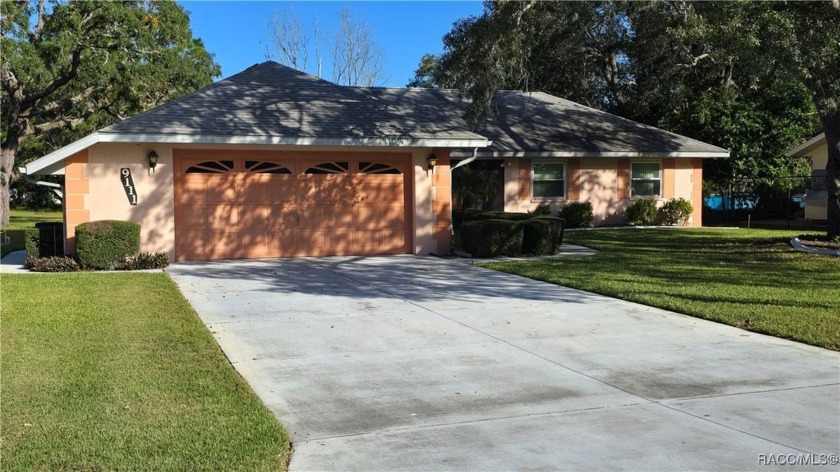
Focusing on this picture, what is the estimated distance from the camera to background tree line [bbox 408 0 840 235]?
13.9m

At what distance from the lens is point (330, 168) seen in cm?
1795

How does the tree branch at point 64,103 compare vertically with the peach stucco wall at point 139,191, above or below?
above

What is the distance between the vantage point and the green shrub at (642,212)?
26594 mm

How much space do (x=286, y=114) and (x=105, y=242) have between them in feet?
15.7

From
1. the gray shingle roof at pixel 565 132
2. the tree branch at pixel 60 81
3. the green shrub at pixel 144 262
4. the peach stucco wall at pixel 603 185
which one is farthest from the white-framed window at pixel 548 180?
the tree branch at pixel 60 81

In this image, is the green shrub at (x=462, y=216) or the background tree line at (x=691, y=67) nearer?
the background tree line at (x=691, y=67)

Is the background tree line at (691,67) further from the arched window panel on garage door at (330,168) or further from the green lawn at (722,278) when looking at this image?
the arched window panel on garage door at (330,168)

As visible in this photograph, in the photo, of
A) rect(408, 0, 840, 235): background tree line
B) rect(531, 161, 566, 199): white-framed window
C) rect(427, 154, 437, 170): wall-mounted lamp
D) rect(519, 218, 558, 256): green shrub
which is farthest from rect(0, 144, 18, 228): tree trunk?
rect(519, 218, 558, 256): green shrub

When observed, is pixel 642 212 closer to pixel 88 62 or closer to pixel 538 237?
pixel 538 237

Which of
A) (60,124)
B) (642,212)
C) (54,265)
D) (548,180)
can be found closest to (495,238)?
(54,265)

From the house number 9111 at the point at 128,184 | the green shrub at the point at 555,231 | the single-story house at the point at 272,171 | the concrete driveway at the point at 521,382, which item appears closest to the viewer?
the concrete driveway at the point at 521,382

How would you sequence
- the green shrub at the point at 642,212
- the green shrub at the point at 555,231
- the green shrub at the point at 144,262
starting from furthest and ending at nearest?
the green shrub at the point at 642,212 < the green shrub at the point at 555,231 < the green shrub at the point at 144,262

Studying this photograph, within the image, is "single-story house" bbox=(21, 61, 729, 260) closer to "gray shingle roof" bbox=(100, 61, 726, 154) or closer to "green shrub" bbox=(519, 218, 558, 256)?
"gray shingle roof" bbox=(100, 61, 726, 154)

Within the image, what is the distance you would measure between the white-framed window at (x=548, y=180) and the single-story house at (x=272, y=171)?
7.15 m
